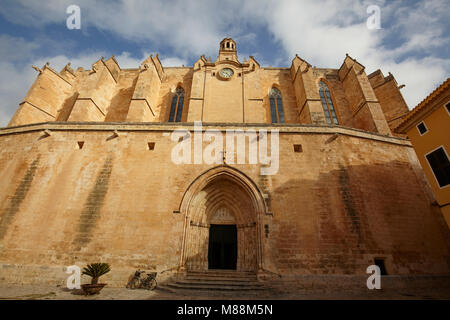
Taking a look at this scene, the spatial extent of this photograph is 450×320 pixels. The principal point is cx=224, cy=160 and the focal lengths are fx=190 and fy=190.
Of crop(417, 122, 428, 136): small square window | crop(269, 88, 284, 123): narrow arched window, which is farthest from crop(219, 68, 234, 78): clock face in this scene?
crop(417, 122, 428, 136): small square window

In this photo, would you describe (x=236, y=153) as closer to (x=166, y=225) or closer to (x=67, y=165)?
(x=166, y=225)

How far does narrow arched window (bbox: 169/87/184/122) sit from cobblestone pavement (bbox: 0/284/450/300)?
1068 cm

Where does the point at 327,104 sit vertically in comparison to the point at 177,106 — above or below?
above

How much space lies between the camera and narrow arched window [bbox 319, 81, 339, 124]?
13.9 metres

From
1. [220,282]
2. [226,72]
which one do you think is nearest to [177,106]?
[226,72]

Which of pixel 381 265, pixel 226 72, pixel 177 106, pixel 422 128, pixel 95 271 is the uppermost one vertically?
pixel 226 72

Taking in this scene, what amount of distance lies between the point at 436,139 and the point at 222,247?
8.78 meters

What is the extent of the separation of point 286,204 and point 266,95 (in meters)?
A: 9.98

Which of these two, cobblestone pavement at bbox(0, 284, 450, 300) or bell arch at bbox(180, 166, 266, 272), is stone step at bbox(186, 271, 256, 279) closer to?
bell arch at bbox(180, 166, 266, 272)

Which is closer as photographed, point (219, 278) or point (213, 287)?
point (213, 287)

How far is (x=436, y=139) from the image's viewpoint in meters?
6.61

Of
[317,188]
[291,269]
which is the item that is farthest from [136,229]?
[317,188]

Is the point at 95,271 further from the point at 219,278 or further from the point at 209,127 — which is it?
the point at 209,127
